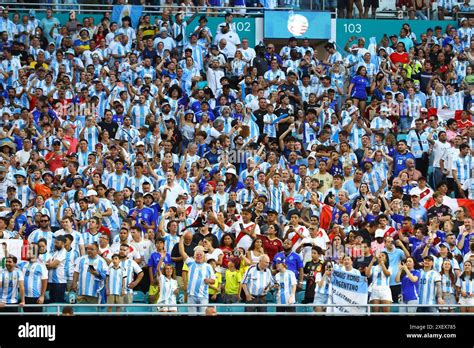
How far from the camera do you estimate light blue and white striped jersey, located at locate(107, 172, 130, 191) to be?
24031 millimetres

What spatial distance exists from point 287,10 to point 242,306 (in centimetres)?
1365

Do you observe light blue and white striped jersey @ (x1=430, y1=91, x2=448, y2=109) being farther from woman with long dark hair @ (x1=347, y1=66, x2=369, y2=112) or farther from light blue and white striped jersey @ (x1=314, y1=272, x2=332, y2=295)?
light blue and white striped jersey @ (x1=314, y1=272, x2=332, y2=295)

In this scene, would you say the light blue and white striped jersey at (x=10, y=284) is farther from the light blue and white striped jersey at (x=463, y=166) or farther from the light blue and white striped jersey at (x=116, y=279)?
the light blue and white striped jersey at (x=463, y=166)

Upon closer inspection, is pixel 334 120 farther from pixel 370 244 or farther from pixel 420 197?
pixel 370 244

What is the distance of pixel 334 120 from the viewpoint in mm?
26750

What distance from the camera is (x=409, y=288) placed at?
67.8 ft

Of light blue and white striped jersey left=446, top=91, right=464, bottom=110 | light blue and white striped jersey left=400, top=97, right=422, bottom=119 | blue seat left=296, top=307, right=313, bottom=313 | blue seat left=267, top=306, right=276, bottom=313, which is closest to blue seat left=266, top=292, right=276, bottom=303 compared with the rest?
blue seat left=267, top=306, right=276, bottom=313

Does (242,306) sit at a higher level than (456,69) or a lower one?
lower

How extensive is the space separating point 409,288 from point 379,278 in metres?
0.51

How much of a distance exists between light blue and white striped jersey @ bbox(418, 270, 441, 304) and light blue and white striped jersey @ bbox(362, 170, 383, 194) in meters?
3.98

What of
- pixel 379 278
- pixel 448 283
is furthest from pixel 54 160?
pixel 448 283

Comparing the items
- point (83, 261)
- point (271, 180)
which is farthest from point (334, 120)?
point (83, 261)
